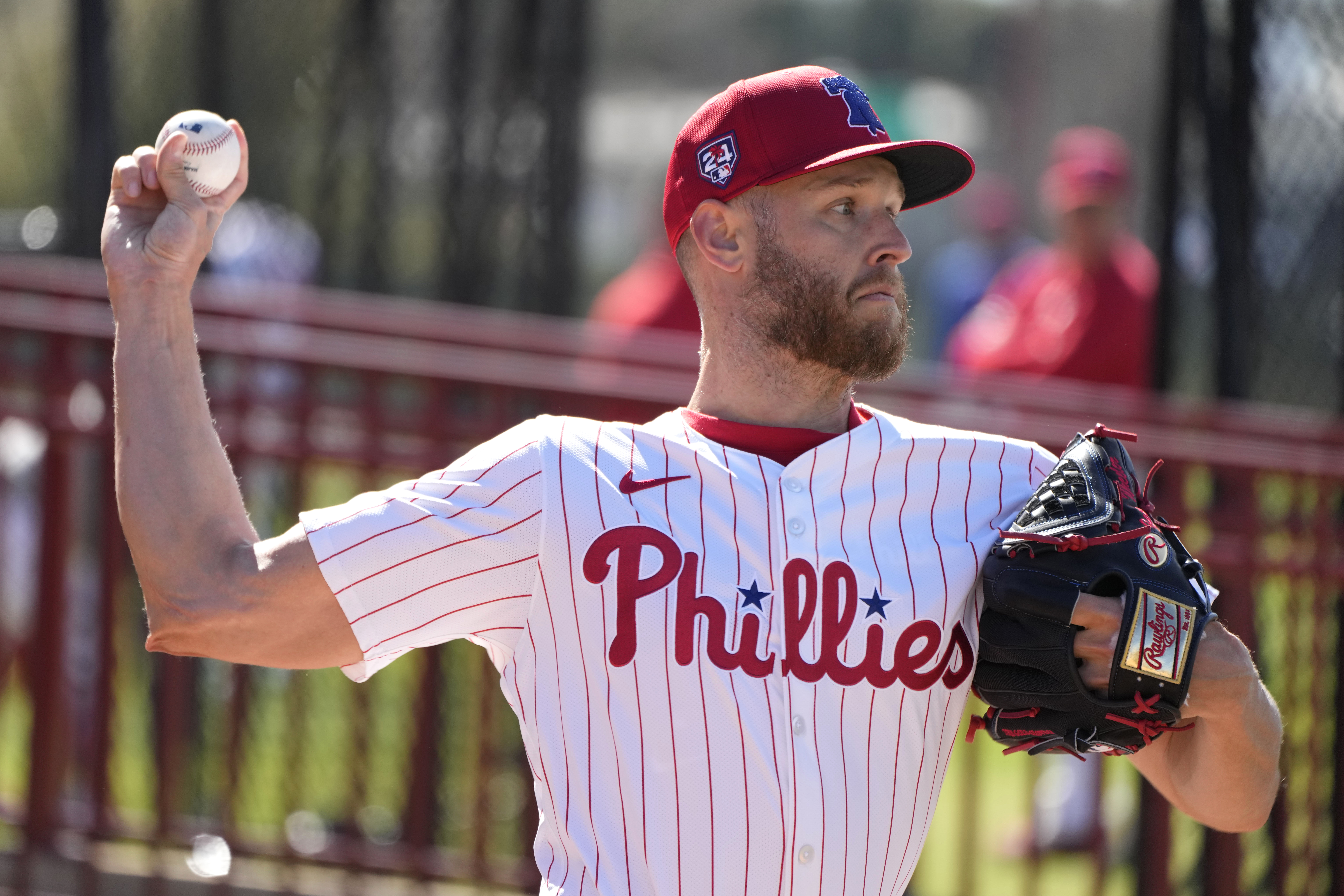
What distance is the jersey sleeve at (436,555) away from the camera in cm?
197

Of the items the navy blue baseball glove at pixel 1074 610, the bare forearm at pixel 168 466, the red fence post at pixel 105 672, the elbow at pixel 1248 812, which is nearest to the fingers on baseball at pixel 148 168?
the bare forearm at pixel 168 466

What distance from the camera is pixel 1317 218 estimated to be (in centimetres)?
508

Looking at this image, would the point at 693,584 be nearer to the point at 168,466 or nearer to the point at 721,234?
the point at 721,234

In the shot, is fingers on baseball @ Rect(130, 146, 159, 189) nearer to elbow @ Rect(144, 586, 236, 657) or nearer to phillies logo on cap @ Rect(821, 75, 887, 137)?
elbow @ Rect(144, 586, 236, 657)

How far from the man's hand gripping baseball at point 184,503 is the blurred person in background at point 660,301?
13.4ft

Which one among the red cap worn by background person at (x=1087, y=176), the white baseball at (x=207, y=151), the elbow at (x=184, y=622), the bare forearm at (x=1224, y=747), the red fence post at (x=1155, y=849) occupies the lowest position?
the red fence post at (x=1155, y=849)

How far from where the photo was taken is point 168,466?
1937 mm

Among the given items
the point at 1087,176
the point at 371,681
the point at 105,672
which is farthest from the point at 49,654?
the point at 1087,176

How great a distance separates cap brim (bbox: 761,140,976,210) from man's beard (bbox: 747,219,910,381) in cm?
13

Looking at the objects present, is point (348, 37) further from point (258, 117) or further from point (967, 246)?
point (967, 246)

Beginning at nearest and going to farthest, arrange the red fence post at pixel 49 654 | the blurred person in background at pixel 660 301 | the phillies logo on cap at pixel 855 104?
the phillies logo on cap at pixel 855 104, the red fence post at pixel 49 654, the blurred person in background at pixel 660 301

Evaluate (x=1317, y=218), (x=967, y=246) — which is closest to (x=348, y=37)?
(x=1317, y=218)

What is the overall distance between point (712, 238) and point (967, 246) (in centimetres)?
1143

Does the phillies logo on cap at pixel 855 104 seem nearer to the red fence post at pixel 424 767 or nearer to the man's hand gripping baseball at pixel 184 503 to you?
the man's hand gripping baseball at pixel 184 503
